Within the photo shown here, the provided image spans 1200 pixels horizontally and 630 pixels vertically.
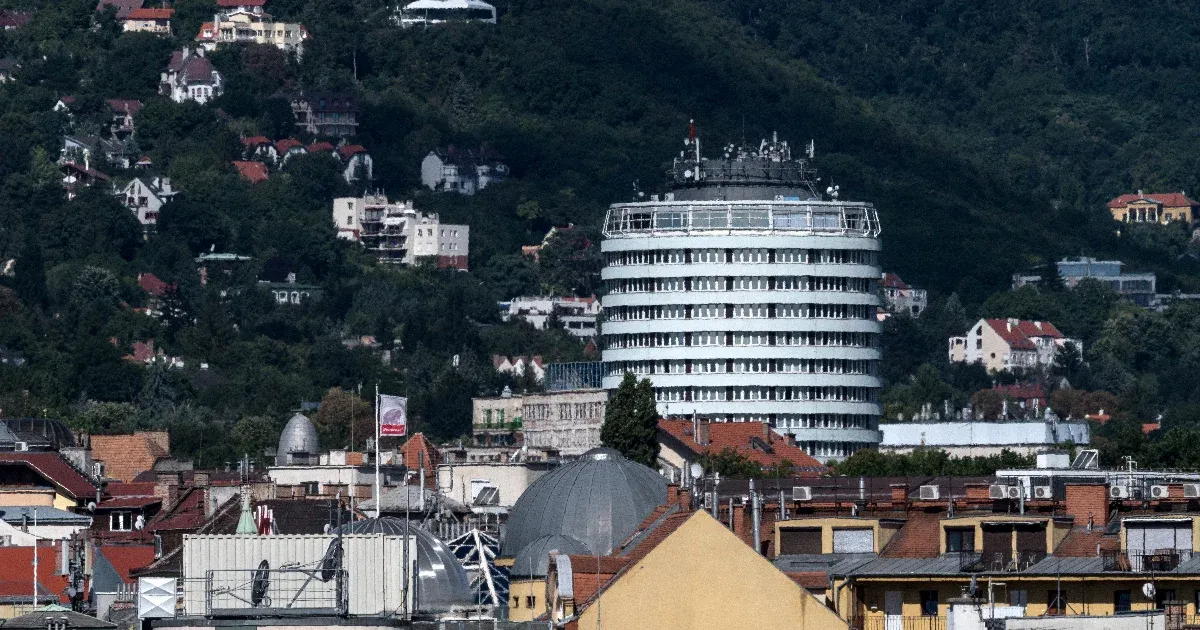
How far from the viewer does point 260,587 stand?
177ft

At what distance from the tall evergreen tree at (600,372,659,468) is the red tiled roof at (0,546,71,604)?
57.5m

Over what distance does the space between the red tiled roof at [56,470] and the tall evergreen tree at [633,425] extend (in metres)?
24.6

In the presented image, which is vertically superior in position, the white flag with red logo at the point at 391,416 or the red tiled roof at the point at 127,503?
the red tiled roof at the point at 127,503

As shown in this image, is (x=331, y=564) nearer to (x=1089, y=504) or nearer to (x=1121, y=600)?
(x=1121, y=600)

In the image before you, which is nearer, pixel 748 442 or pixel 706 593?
pixel 706 593

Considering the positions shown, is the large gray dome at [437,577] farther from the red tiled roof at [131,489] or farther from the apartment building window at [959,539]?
the red tiled roof at [131,489]

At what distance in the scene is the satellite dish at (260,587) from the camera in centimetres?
5372

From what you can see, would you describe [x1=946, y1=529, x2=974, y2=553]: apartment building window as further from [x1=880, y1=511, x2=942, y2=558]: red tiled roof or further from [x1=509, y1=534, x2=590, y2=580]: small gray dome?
[x1=509, y1=534, x2=590, y2=580]: small gray dome

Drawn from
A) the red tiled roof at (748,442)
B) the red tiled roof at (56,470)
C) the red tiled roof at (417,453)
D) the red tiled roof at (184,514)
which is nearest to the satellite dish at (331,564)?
the red tiled roof at (184,514)

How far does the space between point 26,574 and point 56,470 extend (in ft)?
136

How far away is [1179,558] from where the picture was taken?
200ft

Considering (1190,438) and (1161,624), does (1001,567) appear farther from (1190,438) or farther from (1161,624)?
(1190,438)

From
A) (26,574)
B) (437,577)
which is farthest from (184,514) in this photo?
(437,577)

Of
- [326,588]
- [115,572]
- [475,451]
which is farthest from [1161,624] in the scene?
[475,451]
